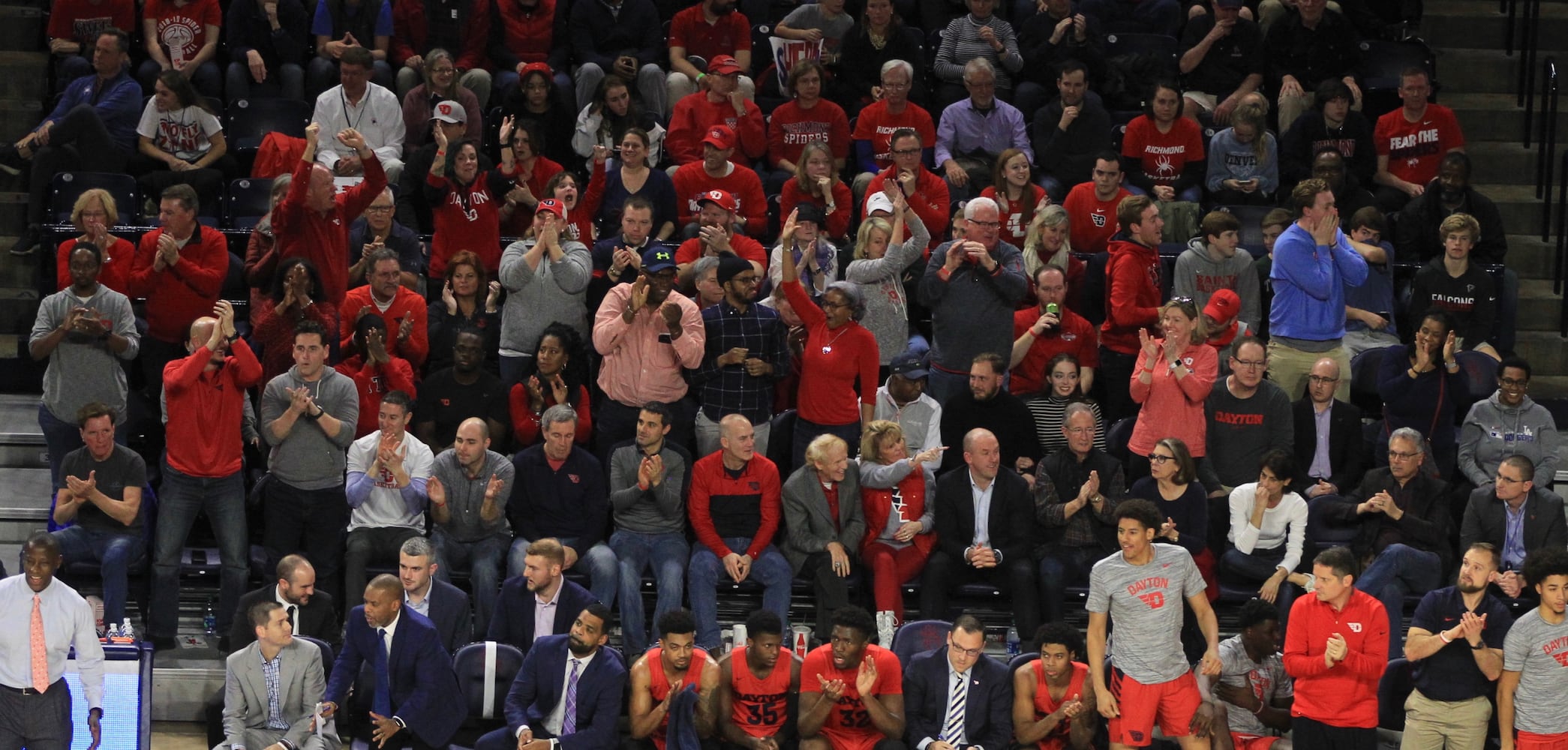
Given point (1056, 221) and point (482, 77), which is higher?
point (482, 77)

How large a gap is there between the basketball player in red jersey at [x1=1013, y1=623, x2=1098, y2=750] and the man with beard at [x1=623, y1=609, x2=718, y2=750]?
1.52m

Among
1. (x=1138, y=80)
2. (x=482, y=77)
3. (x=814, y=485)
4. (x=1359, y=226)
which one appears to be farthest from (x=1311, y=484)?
(x=482, y=77)

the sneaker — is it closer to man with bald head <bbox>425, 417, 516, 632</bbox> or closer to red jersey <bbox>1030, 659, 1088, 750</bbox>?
man with bald head <bbox>425, 417, 516, 632</bbox>

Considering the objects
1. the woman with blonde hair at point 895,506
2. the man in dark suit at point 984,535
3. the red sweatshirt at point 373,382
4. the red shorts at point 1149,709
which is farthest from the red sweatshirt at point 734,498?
the red shorts at point 1149,709

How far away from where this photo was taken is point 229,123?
13367 mm

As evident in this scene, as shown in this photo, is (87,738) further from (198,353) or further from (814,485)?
(814,485)

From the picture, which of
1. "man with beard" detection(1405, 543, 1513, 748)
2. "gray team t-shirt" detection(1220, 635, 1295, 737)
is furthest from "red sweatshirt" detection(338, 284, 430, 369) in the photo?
"man with beard" detection(1405, 543, 1513, 748)

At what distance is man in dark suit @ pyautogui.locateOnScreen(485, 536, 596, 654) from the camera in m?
10.1

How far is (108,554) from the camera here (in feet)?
34.2

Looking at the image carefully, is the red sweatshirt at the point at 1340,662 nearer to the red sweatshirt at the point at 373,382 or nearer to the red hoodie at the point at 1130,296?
the red hoodie at the point at 1130,296

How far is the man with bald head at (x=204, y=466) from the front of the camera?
10.6 m

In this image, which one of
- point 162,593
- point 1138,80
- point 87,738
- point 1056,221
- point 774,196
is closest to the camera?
point 87,738

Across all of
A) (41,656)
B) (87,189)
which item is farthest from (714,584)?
(87,189)

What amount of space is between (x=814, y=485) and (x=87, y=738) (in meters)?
3.84
